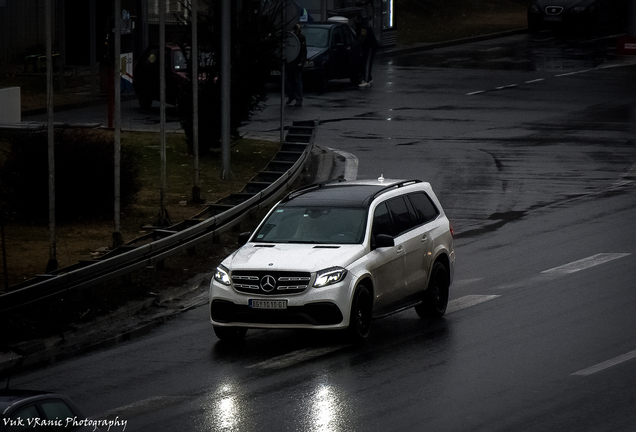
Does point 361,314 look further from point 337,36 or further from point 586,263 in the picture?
point 337,36

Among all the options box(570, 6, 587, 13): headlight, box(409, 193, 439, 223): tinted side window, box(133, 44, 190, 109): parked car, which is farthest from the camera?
box(570, 6, 587, 13): headlight

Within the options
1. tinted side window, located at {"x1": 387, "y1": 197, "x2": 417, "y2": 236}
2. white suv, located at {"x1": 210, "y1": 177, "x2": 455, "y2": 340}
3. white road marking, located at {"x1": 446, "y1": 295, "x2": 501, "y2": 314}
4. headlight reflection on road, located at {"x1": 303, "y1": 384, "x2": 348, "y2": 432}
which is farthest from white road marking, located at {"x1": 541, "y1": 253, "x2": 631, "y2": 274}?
headlight reflection on road, located at {"x1": 303, "y1": 384, "x2": 348, "y2": 432}

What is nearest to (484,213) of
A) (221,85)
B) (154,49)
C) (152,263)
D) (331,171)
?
(331,171)

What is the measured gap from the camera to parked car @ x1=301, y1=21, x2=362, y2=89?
36.2 m

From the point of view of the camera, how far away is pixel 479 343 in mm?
13320

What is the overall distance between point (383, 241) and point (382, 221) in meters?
0.59

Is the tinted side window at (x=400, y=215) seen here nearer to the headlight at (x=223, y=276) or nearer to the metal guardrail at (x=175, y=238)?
the headlight at (x=223, y=276)

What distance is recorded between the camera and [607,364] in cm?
1222

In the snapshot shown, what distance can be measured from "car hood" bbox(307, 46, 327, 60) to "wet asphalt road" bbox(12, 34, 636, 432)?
691 cm

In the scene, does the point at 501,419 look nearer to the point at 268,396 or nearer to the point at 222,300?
the point at 268,396

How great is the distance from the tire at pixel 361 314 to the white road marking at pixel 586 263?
4.49 m

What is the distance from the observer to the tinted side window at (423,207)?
15016mm

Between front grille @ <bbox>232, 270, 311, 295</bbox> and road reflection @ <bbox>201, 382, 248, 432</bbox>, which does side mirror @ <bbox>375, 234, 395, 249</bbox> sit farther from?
road reflection @ <bbox>201, 382, 248, 432</bbox>

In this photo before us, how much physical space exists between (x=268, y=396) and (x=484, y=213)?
35.8ft
